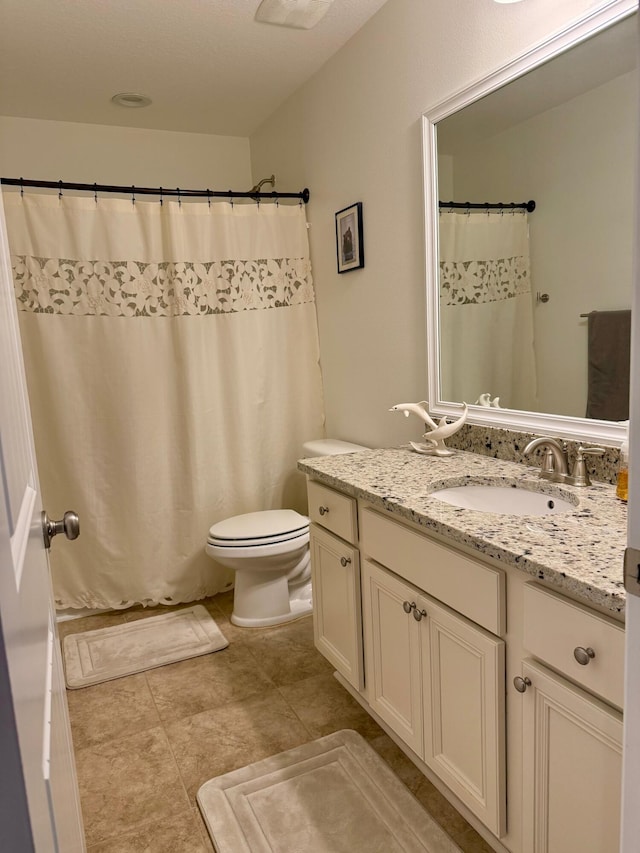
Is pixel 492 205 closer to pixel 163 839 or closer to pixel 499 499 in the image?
pixel 499 499

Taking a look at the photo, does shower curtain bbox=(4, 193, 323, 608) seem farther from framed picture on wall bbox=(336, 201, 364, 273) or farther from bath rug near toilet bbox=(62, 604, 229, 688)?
framed picture on wall bbox=(336, 201, 364, 273)

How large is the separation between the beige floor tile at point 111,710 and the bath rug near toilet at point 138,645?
6cm

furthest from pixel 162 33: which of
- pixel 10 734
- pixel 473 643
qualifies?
pixel 10 734

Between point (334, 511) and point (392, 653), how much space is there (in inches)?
18.3

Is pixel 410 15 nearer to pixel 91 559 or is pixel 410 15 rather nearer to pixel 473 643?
pixel 473 643

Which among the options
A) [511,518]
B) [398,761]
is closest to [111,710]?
[398,761]

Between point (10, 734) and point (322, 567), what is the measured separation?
5.47ft

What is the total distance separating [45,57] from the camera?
2.49 metres

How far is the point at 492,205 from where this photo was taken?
1.87 metres

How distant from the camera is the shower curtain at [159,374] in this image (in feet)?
8.76

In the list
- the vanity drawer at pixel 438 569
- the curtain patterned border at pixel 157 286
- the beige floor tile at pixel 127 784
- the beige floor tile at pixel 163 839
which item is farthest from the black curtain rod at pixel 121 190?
the beige floor tile at pixel 163 839

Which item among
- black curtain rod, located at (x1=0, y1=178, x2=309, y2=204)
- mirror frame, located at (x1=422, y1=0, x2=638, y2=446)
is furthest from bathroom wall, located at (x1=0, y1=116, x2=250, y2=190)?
mirror frame, located at (x1=422, y1=0, x2=638, y2=446)

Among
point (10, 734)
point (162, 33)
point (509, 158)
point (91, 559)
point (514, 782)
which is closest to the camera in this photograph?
point (10, 734)

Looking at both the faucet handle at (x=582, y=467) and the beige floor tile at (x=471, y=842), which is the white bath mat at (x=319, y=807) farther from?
the faucet handle at (x=582, y=467)
